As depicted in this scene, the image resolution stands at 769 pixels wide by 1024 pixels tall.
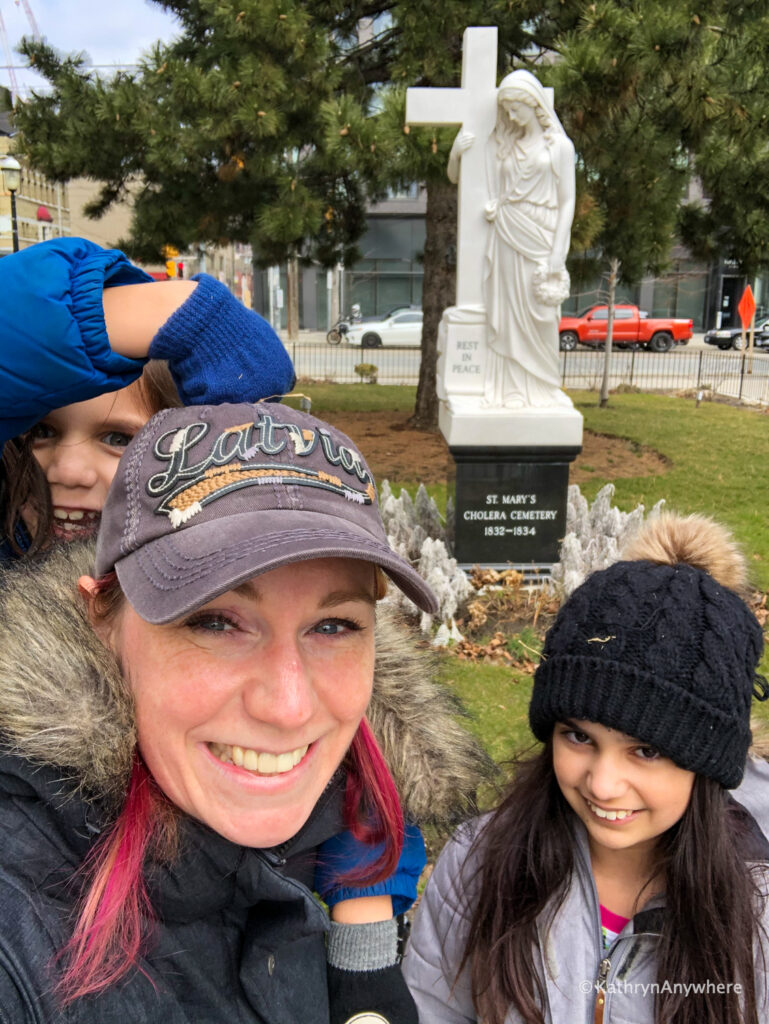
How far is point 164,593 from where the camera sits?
0.95 meters

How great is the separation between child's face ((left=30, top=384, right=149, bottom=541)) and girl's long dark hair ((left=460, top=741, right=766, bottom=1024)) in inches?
40.9

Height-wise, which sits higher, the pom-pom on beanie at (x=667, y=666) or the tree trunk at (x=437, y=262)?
the tree trunk at (x=437, y=262)

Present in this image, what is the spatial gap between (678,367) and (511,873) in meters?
23.6

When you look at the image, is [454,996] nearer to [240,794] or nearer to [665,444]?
[240,794]

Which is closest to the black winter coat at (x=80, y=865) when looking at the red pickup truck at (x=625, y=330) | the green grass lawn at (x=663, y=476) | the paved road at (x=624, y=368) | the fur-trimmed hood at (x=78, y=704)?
the fur-trimmed hood at (x=78, y=704)

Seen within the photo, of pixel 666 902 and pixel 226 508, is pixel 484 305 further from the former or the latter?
pixel 226 508

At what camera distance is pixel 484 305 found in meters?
6.11

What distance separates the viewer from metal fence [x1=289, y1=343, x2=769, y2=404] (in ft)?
62.3

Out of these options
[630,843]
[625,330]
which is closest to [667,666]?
[630,843]

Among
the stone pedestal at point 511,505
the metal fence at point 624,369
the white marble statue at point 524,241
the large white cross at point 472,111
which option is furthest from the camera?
the metal fence at point 624,369

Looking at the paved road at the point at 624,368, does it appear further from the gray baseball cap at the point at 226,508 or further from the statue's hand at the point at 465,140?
the gray baseball cap at the point at 226,508

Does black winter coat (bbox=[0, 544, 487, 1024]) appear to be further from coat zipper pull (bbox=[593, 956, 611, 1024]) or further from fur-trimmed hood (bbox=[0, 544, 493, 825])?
coat zipper pull (bbox=[593, 956, 611, 1024])

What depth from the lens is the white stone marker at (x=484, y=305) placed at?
578cm

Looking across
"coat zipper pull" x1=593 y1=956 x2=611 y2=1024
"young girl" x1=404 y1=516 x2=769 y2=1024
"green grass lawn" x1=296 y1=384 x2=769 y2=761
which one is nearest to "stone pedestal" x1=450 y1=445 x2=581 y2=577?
"green grass lawn" x1=296 y1=384 x2=769 y2=761
